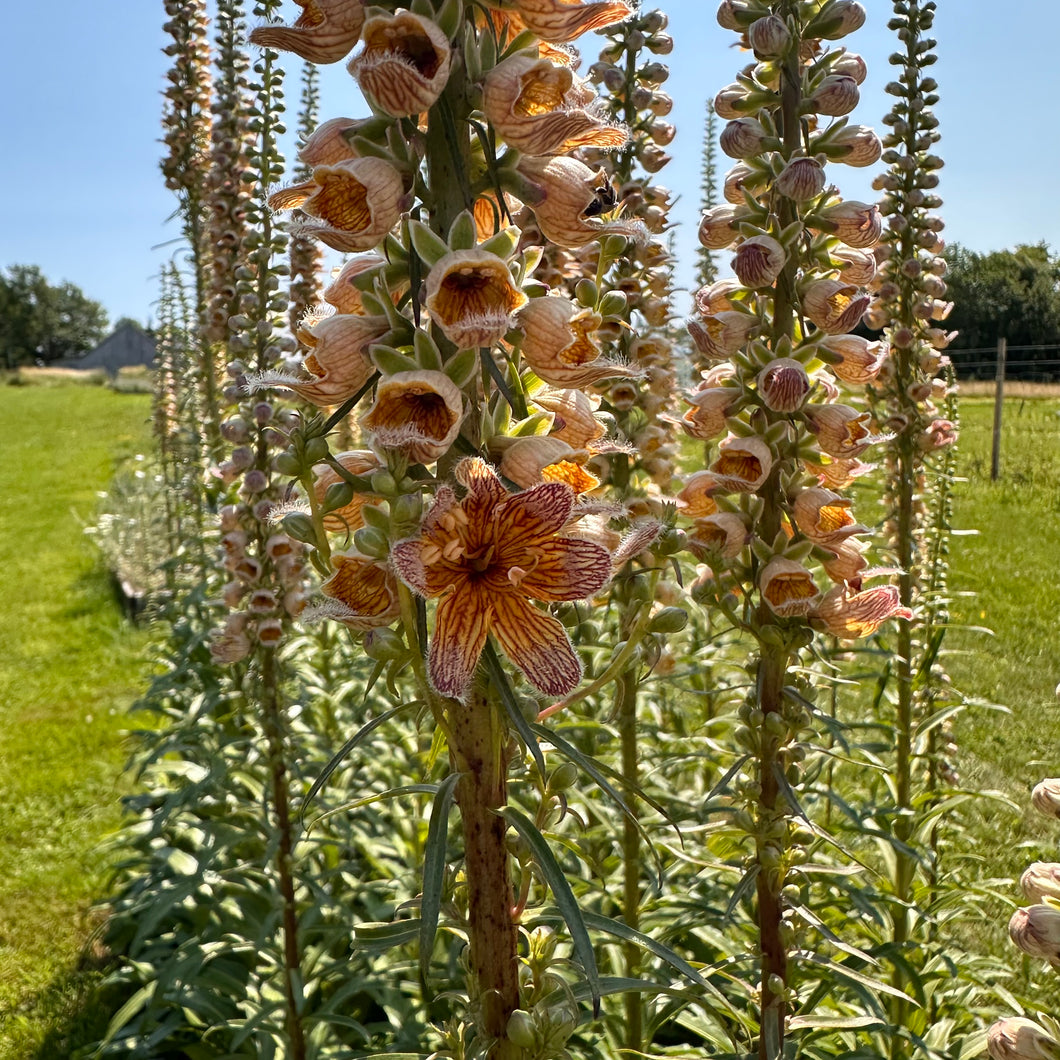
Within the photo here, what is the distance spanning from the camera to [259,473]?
10.5ft

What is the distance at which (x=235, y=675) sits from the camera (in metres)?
3.62

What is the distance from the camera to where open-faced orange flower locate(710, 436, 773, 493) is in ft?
7.18

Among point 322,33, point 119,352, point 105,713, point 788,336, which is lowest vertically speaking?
point 105,713

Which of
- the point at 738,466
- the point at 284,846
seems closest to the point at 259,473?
the point at 284,846

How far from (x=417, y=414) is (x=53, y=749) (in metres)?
7.50

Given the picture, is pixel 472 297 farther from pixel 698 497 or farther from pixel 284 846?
pixel 284 846

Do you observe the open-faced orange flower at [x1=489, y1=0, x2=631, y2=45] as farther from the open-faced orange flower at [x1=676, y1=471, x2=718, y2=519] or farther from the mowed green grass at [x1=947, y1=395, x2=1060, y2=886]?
the mowed green grass at [x1=947, y1=395, x2=1060, y2=886]

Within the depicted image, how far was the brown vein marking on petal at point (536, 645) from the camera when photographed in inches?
50.3

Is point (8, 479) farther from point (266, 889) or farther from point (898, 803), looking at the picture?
point (898, 803)

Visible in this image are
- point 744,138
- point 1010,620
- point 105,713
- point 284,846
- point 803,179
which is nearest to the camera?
point 803,179

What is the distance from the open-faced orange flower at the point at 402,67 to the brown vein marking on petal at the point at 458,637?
27.2 inches

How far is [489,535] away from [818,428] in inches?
47.9

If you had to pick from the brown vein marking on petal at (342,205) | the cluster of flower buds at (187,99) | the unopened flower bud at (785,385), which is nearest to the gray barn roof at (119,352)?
the cluster of flower buds at (187,99)

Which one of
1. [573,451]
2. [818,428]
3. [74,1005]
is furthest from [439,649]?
[74,1005]
